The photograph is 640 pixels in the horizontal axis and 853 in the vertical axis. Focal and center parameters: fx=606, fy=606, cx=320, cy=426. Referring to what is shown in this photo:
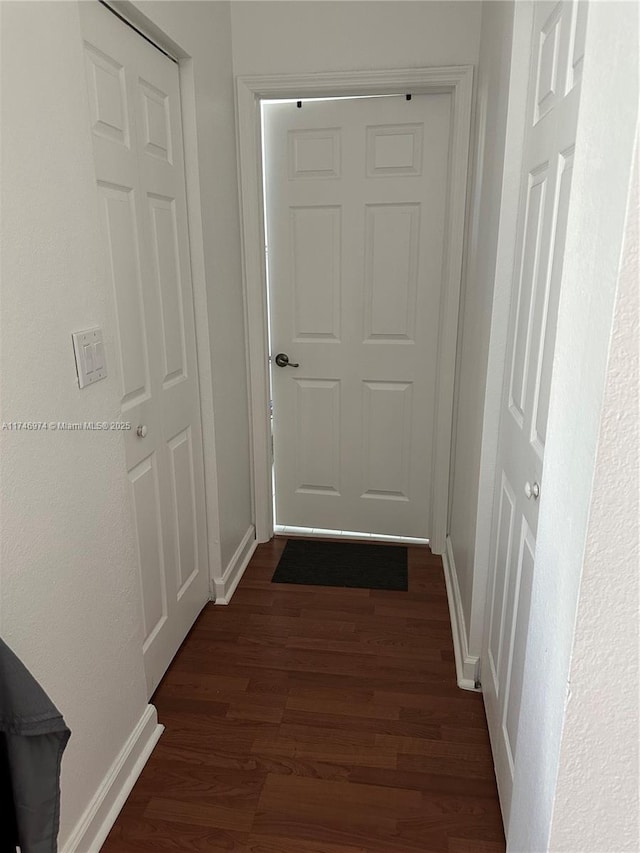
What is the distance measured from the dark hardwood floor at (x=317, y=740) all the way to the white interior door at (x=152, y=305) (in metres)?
0.24

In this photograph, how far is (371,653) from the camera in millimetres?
2219

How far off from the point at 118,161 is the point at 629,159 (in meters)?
1.37

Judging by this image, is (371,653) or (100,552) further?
(371,653)

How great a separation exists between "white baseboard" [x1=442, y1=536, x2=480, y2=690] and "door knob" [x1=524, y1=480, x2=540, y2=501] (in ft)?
2.91

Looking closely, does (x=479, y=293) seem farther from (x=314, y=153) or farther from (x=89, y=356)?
(x=89, y=356)

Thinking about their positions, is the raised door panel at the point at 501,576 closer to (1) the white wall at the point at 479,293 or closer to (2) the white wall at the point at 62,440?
(1) the white wall at the point at 479,293

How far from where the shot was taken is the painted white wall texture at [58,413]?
3.75 ft

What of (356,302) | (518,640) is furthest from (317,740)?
(356,302)

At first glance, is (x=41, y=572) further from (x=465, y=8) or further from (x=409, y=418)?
(x=465, y=8)

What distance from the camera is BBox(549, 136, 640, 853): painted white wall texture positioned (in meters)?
0.74

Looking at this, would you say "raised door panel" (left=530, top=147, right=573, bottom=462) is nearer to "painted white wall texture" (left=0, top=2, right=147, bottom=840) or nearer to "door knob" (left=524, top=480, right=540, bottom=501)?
"door knob" (left=524, top=480, right=540, bottom=501)

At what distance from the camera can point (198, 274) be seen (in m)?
2.18

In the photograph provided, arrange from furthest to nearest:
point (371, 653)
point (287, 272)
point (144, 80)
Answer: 1. point (287, 272)
2. point (371, 653)
3. point (144, 80)

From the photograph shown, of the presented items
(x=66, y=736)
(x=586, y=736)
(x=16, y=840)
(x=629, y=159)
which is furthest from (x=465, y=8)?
(x=16, y=840)
